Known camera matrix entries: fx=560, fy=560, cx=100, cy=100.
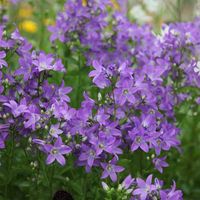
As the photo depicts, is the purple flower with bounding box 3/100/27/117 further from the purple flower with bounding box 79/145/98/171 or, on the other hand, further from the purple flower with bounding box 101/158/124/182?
the purple flower with bounding box 101/158/124/182

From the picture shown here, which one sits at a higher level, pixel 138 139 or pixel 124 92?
pixel 124 92

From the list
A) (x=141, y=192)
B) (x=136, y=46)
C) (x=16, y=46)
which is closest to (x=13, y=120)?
(x=16, y=46)

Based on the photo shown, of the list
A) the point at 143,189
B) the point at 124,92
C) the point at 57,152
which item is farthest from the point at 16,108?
the point at 143,189

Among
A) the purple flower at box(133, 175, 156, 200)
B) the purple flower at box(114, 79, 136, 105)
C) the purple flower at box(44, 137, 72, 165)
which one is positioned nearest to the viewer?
the purple flower at box(133, 175, 156, 200)

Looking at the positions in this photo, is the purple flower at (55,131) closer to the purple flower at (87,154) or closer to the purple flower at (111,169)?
the purple flower at (87,154)

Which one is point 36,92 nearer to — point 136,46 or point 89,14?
point 89,14

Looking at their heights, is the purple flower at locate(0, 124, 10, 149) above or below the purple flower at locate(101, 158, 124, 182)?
above

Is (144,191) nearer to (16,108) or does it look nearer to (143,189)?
(143,189)

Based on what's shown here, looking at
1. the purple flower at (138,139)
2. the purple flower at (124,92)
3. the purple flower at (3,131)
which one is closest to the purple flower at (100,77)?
the purple flower at (124,92)

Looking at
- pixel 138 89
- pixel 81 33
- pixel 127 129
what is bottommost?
pixel 127 129

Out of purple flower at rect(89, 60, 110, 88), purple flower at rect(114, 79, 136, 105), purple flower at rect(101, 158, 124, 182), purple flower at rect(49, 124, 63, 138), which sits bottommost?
purple flower at rect(101, 158, 124, 182)

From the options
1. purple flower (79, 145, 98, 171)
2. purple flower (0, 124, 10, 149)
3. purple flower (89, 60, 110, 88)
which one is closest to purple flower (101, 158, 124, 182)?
purple flower (79, 145, 98, 171)
